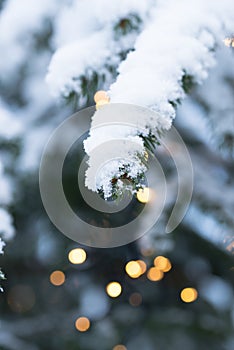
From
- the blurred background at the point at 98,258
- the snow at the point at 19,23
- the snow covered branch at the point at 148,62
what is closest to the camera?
the snow covered branch at the point at 148,62

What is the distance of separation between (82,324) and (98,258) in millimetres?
140

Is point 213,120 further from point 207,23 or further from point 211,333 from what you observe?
point 211,333

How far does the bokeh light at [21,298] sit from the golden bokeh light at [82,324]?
0.10 metres

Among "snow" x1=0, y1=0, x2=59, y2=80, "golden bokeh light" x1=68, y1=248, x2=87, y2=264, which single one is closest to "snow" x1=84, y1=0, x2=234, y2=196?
"snow" x1=0, y1=0, x2=59, y2=80

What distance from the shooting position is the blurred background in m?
0.60

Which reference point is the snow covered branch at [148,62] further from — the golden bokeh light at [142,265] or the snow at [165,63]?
the golden bokeh light at [142,265]

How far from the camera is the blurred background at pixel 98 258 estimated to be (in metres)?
0.60

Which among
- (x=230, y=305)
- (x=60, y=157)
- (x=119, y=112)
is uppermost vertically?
(x=60, y=157)

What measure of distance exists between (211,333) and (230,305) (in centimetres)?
6

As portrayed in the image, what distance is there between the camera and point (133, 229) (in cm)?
75

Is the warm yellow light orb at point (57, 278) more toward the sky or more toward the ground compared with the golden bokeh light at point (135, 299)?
more toward the sky

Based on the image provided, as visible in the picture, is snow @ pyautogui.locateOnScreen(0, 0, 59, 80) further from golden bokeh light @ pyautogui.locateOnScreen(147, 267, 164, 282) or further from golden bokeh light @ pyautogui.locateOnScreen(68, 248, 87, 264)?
golden bokeh light @ pyautogui.locateOnScreen(147, 267, 164, 282)

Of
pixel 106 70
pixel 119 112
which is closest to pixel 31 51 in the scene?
pixel 106 70

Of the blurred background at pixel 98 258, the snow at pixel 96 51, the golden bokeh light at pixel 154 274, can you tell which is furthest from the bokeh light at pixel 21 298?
the snow at pixel 96 51
